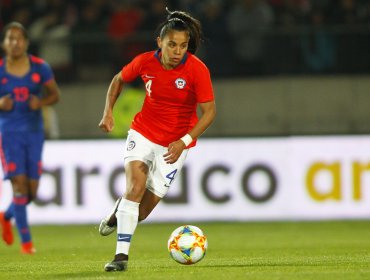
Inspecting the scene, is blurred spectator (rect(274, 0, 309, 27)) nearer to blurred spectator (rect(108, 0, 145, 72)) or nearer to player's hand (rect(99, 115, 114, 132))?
blurred spectator (rect(108, 0, 145, 72))

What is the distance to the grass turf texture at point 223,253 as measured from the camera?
8.54 m

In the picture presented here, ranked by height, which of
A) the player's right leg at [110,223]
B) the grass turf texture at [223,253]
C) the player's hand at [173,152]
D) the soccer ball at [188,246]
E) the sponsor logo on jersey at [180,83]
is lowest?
the grass turf texture at [223,253]

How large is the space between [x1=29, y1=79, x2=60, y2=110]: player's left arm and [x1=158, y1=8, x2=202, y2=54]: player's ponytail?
2440 mm

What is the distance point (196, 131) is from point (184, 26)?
2.86 ft

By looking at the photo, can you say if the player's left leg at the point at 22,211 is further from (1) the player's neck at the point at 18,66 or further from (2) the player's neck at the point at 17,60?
(2) the player's neck at the point at 17,60

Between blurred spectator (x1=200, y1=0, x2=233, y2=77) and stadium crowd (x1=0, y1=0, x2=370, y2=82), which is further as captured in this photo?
stadium crowd (x1=0, y1=0, x2=370, y2=82)

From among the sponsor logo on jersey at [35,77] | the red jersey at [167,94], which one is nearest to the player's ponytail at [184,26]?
the red jersey at [167,94]

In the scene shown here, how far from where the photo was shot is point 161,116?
9172mm

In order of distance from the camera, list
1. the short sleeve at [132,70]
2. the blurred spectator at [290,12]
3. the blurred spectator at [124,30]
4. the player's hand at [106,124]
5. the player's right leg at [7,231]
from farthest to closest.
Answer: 1. the blurred spectator at [290,12]
2. the blurred spectator at [124,30]
3. the player's right leg at [7,231]
4. the short sleeve at [132,70]
5. the player's hand at [106,124]

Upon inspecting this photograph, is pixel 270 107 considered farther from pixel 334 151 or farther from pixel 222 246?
pixel 222 246

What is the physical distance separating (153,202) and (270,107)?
315 inches

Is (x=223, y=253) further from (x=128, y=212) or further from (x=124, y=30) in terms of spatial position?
(x=124, y=30)

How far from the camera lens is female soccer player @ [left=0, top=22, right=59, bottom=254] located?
11.2 m

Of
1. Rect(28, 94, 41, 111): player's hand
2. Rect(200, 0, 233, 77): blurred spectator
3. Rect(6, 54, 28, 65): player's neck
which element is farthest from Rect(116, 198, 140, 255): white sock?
Rect(200, 0, 233, 77): blurred spectator
